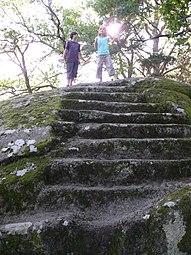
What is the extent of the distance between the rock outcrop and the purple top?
3261 millimetres

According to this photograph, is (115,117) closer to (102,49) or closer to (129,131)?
(129,131)

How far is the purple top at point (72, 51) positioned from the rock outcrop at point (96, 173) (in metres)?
3.26

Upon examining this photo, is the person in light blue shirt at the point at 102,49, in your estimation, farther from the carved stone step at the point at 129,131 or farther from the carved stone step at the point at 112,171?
the carved stone step at the point at 112,171

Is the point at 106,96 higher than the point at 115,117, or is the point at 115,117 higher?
the point at 106,96

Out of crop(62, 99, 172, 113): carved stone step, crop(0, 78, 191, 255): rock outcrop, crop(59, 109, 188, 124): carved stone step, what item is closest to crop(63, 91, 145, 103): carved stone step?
crop(0, 78, 191, 255): rock outcrop

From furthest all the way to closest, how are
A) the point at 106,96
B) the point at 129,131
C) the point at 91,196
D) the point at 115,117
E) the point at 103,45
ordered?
the point at 103,45, the point at 106,96, the point at 115,117, the point at 129,131, the point at 91,196

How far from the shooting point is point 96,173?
10.7 feet

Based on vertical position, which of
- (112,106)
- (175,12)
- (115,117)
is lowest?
(115,117)

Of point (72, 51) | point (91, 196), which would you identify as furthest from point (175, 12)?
point (91, 196)

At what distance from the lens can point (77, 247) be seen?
2.47m

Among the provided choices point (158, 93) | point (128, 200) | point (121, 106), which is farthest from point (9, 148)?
point (158, 93)

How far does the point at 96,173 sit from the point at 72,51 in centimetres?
574

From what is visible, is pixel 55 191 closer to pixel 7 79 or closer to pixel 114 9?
pixel 114 9

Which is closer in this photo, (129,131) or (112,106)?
(129,131)
